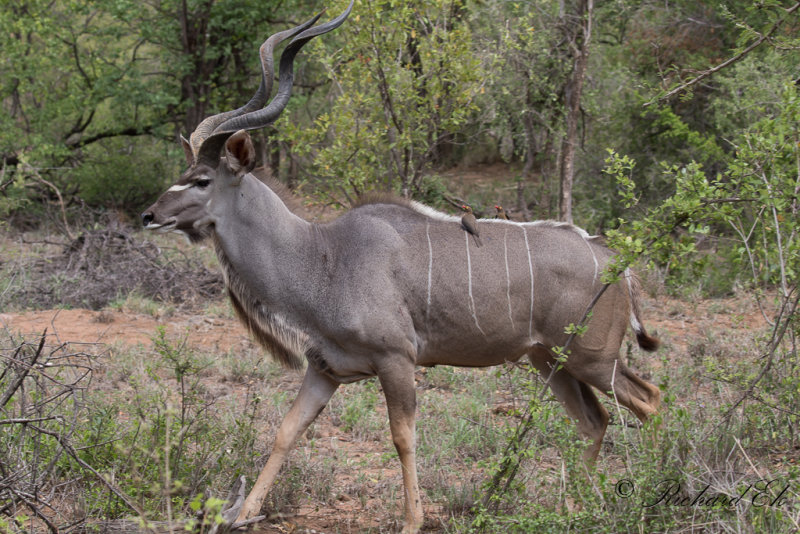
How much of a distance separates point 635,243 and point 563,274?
1026 mm

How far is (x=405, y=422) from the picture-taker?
3.98 m

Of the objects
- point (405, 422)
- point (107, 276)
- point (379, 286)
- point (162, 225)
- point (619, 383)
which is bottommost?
point (107, 276)

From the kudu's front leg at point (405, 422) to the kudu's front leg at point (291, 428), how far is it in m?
0.37

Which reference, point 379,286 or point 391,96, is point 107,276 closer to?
point 391,96

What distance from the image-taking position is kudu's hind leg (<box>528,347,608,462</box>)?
15.1 ft

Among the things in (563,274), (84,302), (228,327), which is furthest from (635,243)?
(84,302)

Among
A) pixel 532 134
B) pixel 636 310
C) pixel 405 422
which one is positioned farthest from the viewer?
pixel 532 134

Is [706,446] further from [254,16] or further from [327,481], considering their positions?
[254,16]

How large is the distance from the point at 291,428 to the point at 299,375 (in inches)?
Answer: 90.3

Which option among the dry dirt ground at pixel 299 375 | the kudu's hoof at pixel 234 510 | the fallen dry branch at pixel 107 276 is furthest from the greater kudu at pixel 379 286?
the fallen dry branch at pixel 107 276

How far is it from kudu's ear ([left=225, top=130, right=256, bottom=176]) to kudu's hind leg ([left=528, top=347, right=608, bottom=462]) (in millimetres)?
1807

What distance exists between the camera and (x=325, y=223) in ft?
14.6

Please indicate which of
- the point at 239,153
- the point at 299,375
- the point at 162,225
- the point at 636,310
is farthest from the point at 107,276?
the point at 636,310

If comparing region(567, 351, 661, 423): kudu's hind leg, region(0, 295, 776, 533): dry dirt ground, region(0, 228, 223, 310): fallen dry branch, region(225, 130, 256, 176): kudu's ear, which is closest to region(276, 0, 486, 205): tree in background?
region(0, 295, 776, 533): dry dirt ground
